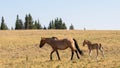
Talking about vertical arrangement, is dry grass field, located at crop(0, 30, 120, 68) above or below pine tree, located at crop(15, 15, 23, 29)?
below

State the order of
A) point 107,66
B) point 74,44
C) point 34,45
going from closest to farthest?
1. point 107,66
2. point 74,44
3. point 34,45

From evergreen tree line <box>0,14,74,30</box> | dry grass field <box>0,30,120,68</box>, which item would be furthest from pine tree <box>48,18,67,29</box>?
dry grass field <box>0,30,120,68</box>

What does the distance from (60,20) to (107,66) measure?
88.2 meters

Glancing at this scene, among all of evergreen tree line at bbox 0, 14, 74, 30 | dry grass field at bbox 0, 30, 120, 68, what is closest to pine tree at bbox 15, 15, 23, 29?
evergreen tree line at bbox 0, 14, 74, 30

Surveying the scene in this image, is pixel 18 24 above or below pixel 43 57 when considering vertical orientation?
above

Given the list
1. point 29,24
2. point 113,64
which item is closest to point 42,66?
point 113,64

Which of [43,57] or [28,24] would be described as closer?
[43,57]

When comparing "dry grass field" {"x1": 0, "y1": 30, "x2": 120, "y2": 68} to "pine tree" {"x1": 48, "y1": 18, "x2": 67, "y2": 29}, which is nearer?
"dry grass field" {"x1": 0, "y1": 30, "x2": 120, "y2": 68}

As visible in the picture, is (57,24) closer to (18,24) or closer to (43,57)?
(18,24)

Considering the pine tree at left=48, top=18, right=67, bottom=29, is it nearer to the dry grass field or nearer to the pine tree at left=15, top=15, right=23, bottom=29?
the pine tree at left=15, top=15, right=23, bottom=29

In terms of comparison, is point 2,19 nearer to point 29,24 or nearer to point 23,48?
point 29,24

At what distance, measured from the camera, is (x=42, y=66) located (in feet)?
72.6

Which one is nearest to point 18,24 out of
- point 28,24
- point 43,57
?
point 28,24

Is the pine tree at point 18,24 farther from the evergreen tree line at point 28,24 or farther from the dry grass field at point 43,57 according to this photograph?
the dry grass field at point 43,57
